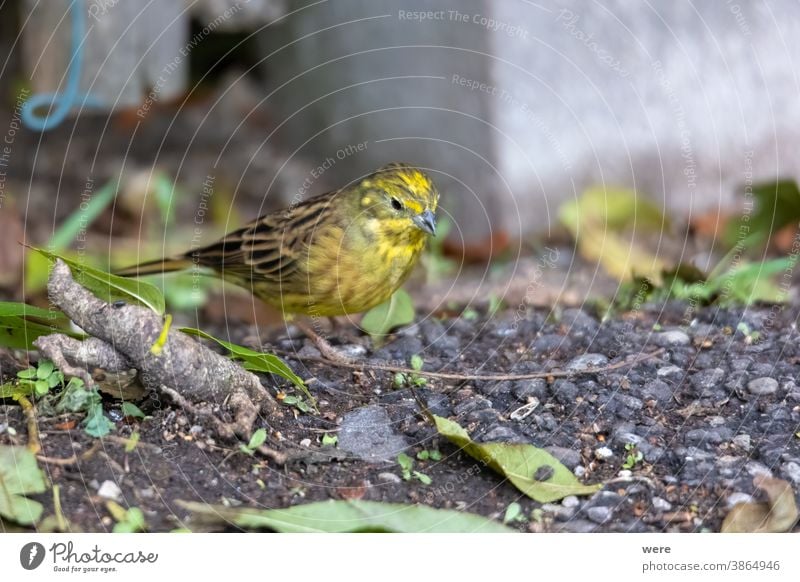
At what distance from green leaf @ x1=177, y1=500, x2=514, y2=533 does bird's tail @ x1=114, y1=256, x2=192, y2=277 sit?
8.03 ft

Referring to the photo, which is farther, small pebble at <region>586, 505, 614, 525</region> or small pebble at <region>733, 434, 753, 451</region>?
small pebble at <region>733, 434, 753, 451</region>

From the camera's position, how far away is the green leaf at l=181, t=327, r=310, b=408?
3.86 m

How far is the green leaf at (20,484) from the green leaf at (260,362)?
30.0 inches

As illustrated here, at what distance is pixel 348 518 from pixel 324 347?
135cm

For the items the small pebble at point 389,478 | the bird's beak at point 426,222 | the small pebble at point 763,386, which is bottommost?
the small pebble at point 389,478

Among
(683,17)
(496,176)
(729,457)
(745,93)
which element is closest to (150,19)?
(496,176)

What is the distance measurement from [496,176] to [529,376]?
10.5ft

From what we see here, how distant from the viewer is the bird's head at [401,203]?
4.87 metres
